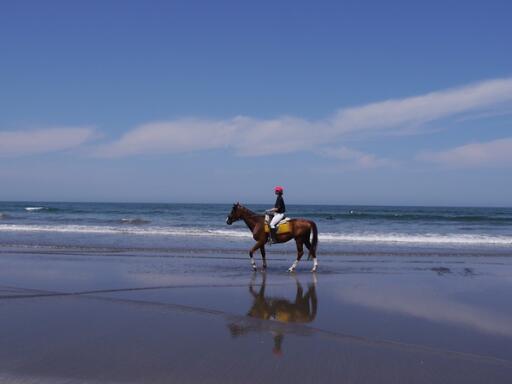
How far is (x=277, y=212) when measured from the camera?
42.6 feet

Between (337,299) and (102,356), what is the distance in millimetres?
4815

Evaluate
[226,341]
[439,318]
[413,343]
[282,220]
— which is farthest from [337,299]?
[282,220]

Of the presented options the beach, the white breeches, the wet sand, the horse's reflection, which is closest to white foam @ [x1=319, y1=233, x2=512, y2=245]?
the beach

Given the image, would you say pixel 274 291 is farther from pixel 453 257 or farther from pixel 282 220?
pixel 453 257

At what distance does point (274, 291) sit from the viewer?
9484mm

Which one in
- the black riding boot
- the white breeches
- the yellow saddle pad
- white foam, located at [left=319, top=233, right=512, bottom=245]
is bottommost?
white foam, located at [left=319, top=233, right=512, bottom=245]

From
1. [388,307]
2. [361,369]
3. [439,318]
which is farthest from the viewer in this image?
[388,307]

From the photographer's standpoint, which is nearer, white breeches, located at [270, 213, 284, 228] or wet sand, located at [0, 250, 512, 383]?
wet sand, located at [0, 250, 512, 383]

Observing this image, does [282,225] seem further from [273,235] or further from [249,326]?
[249,326]

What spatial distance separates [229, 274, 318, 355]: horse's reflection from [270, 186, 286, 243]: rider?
305cm

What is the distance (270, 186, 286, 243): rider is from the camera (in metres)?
12.8

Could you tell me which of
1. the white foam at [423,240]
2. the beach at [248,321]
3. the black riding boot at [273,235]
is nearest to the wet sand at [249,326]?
the beach at [248,321]

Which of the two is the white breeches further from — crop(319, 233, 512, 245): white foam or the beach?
crop(319, 233, 512, 245): white foam

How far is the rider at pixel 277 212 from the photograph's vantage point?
42.1 feet
